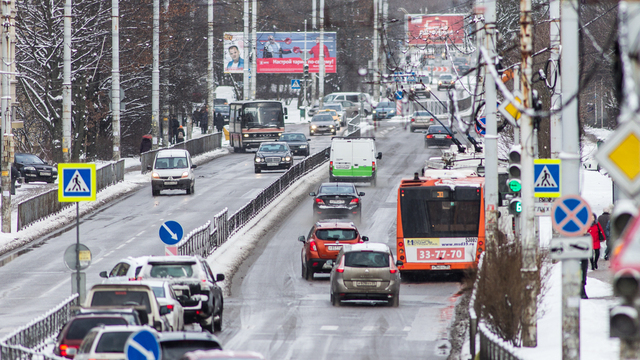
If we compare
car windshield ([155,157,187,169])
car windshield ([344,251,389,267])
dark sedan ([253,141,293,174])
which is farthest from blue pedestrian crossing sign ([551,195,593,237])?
dark sedan ([253,141,293,174])

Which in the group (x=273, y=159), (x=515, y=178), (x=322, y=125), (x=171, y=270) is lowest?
(x=171, y=270)

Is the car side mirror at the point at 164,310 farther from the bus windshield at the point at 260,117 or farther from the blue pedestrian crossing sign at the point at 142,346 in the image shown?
the bus windshield at the point at 260,117

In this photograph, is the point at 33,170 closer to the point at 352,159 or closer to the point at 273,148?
the point at 273,148

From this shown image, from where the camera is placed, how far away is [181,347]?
11.8 metres

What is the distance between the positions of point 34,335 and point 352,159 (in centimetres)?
3197

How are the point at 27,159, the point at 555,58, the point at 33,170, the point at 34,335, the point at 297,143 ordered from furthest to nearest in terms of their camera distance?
the point at 297,143 → the point at 27,159 → the point at 33,170 → the point at 555,58 → the point at 34,335

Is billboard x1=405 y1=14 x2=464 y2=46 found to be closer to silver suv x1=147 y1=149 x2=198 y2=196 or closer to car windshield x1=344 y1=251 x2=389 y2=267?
car windshield x1=344 y1=251 x2=389 y2=267

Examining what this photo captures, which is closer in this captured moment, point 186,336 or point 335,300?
point 186,336

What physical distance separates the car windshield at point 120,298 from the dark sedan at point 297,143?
4269cm

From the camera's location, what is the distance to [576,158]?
38.2ft

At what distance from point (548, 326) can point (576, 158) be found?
282 inches

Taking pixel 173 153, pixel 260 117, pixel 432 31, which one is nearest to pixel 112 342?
pixel 173 153

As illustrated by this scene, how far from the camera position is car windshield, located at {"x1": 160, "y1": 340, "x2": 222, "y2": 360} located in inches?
463

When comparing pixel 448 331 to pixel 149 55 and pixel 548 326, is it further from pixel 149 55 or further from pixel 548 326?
pixel 149 55
